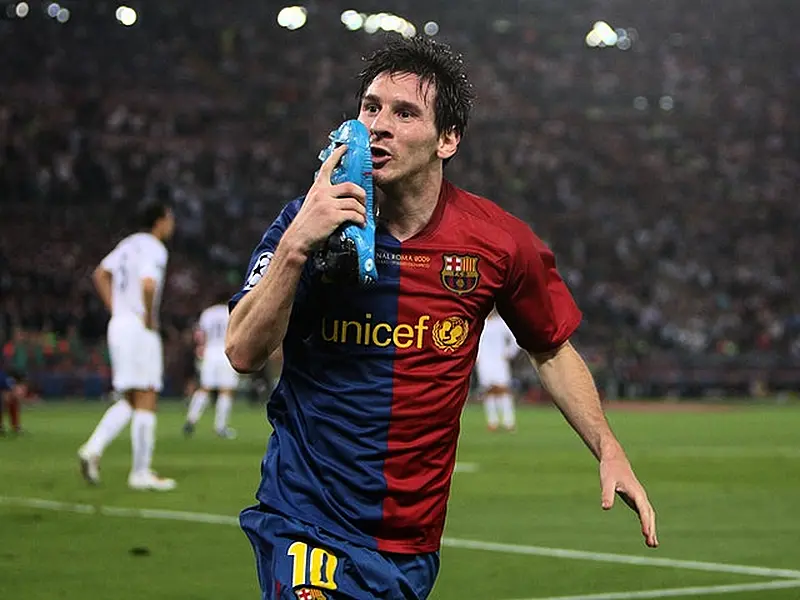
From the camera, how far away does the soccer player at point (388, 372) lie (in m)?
3.90

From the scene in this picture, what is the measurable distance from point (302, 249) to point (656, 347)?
1562 inches

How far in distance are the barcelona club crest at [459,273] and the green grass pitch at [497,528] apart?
3765 millimetres

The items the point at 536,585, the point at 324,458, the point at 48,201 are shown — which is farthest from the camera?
the point at 48,201

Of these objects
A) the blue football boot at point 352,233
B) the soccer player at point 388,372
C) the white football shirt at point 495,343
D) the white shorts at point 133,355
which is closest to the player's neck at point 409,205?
the soccer player at point 388,372

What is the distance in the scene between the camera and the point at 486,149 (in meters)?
45.6

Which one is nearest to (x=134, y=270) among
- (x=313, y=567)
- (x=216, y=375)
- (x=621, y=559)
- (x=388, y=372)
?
(x=621, y=559)

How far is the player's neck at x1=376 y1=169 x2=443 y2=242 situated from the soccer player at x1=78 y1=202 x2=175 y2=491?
30.0ft

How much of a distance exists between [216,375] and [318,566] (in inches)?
775

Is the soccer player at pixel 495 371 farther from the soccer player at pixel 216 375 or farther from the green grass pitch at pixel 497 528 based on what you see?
the soccer player at pixel 216 375

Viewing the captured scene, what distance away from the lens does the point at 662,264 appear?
4519 centimetres

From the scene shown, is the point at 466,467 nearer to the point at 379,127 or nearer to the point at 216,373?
the point at 216,373

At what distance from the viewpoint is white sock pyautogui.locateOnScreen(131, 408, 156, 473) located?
1332 cm

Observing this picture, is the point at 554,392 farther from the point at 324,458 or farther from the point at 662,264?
the point at 662,264

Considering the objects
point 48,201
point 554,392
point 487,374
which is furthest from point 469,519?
point 48,201
